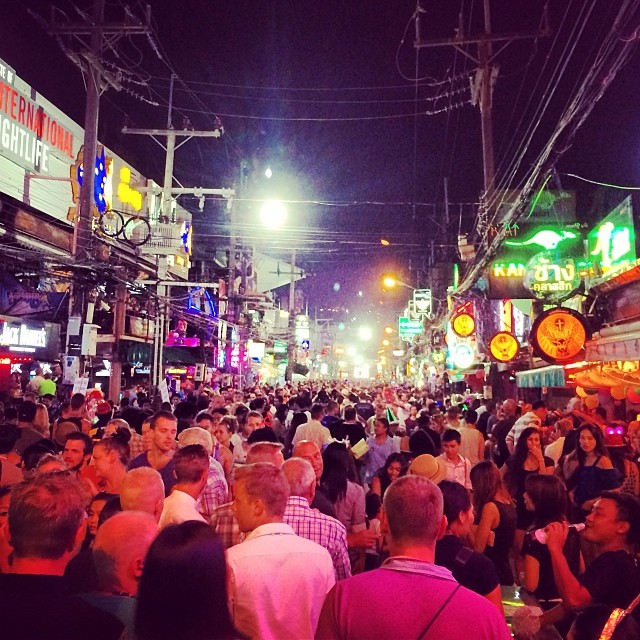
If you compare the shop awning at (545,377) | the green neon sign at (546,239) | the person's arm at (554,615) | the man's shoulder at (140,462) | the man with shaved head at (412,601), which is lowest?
the person's arm at (554,615)

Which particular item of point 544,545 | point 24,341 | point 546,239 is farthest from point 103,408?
point 546,239

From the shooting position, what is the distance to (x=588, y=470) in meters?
7.34

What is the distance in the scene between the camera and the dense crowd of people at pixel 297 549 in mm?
2277

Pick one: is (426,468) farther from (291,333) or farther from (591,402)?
(291,333)

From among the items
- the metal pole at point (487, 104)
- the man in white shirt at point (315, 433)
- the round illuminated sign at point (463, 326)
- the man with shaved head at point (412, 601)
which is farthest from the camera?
the round illuminated sign at point (463, 326)

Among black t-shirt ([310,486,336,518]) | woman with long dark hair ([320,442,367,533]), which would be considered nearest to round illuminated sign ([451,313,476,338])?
woman with long dark hair ([320,442,367,533])

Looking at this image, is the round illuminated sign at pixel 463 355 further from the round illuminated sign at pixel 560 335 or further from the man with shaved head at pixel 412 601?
the man with shaved head at pixel 412 601

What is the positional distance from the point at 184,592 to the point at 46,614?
0.61 meters

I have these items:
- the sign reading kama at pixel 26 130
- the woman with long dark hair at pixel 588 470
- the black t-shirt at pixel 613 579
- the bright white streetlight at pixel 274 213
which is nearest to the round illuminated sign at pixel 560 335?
the woman with long dark hair at pixel 588 470

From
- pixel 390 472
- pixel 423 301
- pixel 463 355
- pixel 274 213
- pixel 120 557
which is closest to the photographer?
pixel 120 557

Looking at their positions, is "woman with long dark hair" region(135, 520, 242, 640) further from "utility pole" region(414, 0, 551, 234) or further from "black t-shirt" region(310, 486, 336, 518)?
"utility pole" region(414, 0, 551, 234)

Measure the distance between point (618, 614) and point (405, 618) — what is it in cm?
89

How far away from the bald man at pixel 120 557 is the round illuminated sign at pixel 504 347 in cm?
1551

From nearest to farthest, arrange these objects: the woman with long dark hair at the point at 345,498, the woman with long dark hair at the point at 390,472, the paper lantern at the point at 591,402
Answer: the woman with long dark hair at the point at 345,498 → the woman with long dark hair at the point at 390,472 → the paper lantern at the point at 591,402
